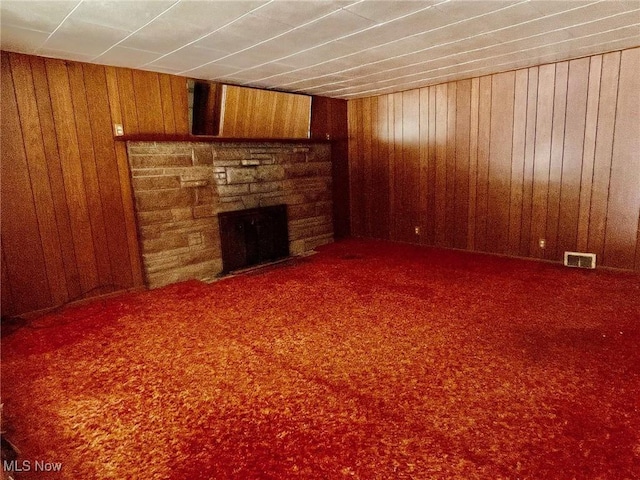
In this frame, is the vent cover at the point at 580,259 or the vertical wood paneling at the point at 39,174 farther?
the vent cover at the point at 580,259

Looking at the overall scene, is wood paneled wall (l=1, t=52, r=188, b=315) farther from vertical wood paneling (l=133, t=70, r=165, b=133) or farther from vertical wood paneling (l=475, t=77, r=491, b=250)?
vertical wood paneling (l=475, t=77, r=491, b=250)

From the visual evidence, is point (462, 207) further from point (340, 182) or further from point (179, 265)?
point (179, 265)

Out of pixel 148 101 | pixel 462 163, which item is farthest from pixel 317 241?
pixel 148 101

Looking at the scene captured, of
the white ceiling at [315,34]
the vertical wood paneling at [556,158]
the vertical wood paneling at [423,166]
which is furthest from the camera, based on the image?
the vertical wood paneling at [423,166]

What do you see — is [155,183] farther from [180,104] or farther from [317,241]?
[317,241]

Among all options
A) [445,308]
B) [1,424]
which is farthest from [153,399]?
[445,308]

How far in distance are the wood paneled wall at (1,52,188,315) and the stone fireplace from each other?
18 centimetres

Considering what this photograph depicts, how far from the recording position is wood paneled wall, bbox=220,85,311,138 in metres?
4.46

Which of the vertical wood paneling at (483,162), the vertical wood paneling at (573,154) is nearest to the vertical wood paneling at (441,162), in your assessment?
the vertical wood paneling at (483,162)

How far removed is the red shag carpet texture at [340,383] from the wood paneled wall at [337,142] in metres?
2.60

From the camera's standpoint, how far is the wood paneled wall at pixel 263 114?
446cm

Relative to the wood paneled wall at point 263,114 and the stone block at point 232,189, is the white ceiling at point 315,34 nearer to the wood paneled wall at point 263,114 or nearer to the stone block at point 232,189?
the wood paneled wall at point 263,114

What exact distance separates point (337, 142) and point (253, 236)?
7.07 ft

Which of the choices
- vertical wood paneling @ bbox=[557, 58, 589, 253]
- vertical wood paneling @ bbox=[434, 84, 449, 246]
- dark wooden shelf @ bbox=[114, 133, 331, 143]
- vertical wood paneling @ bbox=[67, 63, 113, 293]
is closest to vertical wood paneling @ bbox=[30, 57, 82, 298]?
vertical wood paneling @ bbox=[67, 63, 113, 293]
